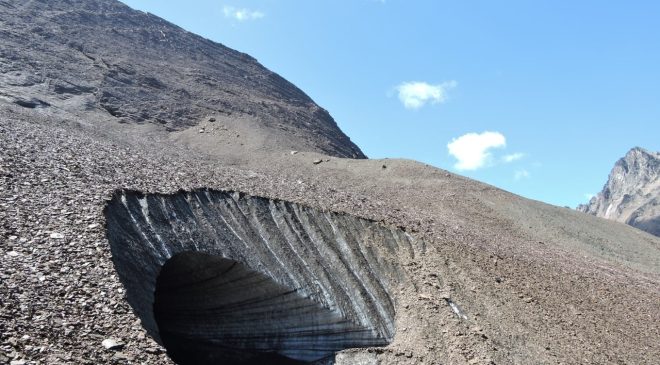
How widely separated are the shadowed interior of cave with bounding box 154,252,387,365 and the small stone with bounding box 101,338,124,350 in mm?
6022

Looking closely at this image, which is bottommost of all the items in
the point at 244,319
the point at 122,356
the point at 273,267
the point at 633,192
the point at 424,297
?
the point at 244,319

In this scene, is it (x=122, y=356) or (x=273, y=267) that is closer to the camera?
(x=122, y=356)

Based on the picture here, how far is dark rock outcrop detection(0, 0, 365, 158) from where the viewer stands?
2912cm

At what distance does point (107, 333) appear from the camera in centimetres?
740

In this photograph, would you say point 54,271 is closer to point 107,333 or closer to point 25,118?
point 107,333

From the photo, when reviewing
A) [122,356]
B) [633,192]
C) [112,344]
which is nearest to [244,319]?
[112,344]

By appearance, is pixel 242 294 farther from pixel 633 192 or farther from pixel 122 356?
pixel 633 192

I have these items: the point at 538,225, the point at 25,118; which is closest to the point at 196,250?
the point at 25,118

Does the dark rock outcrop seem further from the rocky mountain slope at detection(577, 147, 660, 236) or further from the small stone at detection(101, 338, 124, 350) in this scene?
the rocky mountain slope at detection(577, 147, 660, 236)

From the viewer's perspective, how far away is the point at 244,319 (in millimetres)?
13727

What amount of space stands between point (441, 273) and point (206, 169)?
9.36 metres

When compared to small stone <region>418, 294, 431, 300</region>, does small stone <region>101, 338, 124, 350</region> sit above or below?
below

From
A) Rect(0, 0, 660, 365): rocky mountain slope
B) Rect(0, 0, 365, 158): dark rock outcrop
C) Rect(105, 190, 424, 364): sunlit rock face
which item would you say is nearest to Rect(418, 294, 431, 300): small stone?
Rect(0, 0, 660, 365): rocky mountain slope

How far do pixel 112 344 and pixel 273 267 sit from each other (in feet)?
22.6
